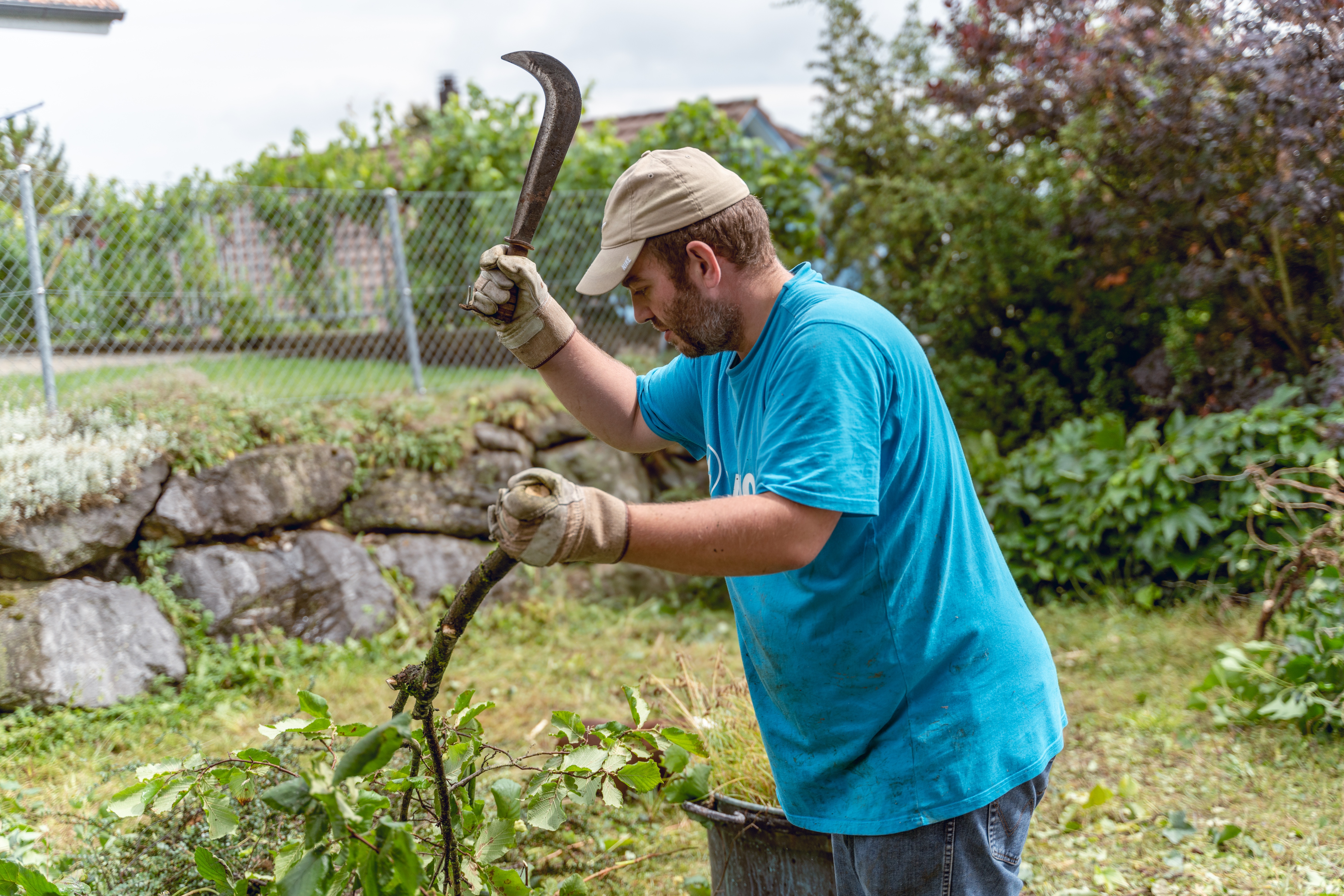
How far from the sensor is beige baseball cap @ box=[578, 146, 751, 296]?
163cm

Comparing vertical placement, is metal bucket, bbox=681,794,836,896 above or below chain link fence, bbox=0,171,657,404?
below

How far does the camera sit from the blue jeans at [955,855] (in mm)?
1622

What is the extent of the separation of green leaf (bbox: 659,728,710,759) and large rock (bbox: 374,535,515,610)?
320 cm

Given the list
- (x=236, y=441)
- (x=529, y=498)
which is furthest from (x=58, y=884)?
(x=236, y=441)

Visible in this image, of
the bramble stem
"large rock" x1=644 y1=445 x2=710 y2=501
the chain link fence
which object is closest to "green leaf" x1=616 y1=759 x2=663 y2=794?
the bramble stem

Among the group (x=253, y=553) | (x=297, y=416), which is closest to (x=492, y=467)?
(x=297, y=416)

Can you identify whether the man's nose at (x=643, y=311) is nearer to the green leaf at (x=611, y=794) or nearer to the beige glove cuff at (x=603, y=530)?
the beige glove cuff at (x=603, y=530)

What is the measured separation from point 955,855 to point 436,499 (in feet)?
13.7

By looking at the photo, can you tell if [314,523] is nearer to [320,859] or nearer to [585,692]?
[585,692]

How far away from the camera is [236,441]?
470cm

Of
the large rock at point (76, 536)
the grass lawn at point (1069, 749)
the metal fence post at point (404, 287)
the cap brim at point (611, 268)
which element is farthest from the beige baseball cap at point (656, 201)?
the metal fence post at point (404, 287)

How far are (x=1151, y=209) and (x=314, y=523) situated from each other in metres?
5.16

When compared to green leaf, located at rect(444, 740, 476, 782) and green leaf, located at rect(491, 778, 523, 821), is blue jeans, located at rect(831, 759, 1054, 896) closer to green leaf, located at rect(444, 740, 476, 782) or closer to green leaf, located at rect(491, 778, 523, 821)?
green leaf, located at rect(491, 778, 523, 821)

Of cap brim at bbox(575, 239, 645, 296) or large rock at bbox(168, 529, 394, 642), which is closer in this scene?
cap brim at bbox(575, 239, 645, 296)
